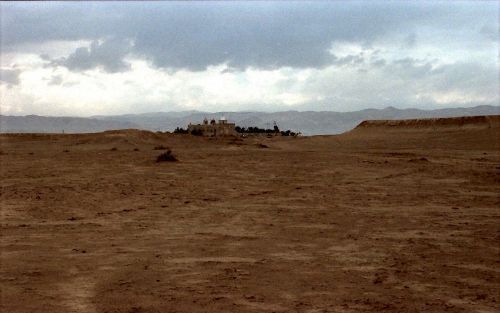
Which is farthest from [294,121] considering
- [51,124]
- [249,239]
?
[249,239]

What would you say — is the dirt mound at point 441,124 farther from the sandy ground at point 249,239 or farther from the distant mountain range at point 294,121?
the distant mountain range at point 294,121

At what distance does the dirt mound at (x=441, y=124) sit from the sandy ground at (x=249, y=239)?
2213cm

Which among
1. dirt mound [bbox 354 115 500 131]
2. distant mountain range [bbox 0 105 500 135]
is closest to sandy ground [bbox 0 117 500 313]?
dirt mound [bbox 354 115 500 131]

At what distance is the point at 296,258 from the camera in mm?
7742

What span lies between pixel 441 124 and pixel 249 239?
3765 centimetres

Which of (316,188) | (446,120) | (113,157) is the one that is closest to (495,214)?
(316,188)

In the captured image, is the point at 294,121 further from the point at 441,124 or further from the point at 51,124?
the point at 441,124

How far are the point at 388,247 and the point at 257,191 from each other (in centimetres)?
658

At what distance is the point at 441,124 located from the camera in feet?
143

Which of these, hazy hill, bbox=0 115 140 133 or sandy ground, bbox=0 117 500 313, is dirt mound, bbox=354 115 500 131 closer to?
sandy ground, bbox=0 117 500 313

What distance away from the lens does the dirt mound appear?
4016 cm

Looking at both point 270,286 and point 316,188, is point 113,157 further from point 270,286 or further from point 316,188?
point 270,286

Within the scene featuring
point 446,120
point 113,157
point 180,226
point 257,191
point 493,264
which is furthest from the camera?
point 446,120

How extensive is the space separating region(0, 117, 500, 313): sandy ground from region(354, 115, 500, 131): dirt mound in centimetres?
2213
